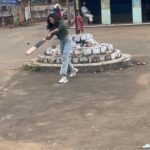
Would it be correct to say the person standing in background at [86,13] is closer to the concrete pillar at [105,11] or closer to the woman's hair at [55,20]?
the concrete pillar at [105,11]

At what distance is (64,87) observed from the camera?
10.4 m

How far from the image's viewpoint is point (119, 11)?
96.0ft

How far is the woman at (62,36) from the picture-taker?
10.8 metres

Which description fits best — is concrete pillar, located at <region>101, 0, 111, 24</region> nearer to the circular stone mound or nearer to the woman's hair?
the circular stone mound

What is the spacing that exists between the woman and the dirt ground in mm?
268

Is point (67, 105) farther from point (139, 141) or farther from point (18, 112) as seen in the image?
point (139, 141)

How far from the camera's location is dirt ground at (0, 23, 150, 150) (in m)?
6.86

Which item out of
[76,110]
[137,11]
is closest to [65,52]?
[76,110]

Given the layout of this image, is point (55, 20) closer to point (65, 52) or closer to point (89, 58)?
point (65, 52)

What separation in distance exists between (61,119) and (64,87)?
2.49 meters

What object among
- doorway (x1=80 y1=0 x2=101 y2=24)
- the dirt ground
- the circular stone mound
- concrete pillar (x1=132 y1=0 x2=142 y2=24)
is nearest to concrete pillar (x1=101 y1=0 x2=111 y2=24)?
concrete pillar (x1=132 y1=0 x2=142 y2=24)

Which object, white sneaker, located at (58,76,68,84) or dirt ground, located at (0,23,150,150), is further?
white sneaker, located at (58,76,68,84)

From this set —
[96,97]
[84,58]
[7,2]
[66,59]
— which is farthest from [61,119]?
[7,2]

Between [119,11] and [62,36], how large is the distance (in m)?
18.7
